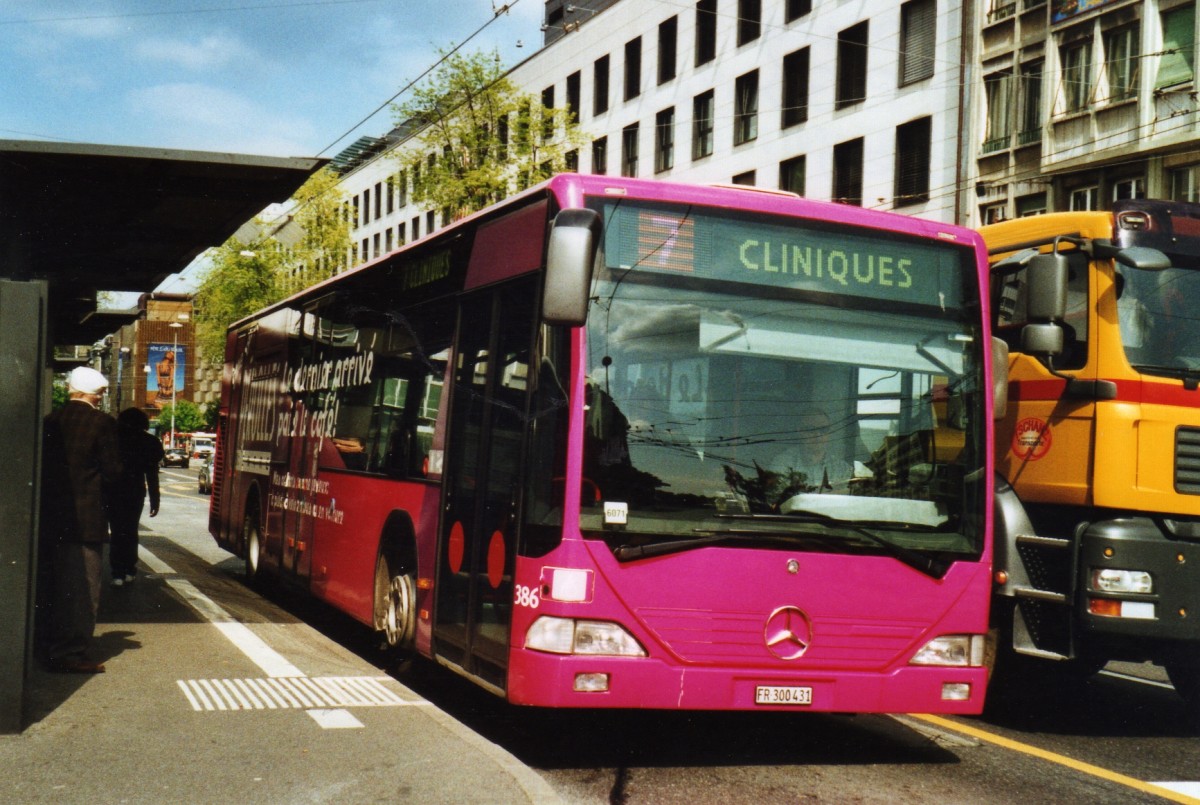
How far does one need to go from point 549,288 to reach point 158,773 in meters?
2.65

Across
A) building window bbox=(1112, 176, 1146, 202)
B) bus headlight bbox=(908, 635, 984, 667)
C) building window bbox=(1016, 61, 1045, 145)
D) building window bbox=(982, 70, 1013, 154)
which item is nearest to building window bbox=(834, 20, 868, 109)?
building window bbox=(982, 70, 1013, 154)

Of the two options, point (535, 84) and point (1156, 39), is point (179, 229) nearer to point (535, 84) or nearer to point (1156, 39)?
point (1156, 39)

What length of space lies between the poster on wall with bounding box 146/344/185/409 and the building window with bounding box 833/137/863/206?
280 feet

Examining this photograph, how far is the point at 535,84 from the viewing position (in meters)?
51.8

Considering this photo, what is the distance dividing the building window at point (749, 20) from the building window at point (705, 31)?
4.57 ft

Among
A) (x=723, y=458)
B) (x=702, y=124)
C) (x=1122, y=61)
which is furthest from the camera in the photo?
(x=702, y=124)

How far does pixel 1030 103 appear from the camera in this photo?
3023 cm

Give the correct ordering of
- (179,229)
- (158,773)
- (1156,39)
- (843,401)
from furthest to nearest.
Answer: (1156,39)
(179,229)
(843,401)
(158,773)

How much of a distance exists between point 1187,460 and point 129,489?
10.1m

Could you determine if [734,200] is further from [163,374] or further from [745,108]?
[163,374]

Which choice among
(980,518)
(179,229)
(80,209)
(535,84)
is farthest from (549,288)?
(535,84)

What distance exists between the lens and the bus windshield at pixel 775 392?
257 inches

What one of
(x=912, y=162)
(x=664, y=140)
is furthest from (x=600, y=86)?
(x=912, y=162)

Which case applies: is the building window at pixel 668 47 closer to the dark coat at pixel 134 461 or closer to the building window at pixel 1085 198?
the building window at pixel 1085 198
